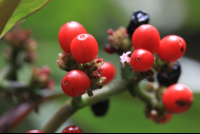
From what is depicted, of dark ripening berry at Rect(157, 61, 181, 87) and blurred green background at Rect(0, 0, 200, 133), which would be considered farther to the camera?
blurred green background at Rect(0, 0, 200, 133)

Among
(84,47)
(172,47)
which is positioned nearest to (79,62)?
(84,47)

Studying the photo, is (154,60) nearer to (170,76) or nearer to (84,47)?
(170,76)

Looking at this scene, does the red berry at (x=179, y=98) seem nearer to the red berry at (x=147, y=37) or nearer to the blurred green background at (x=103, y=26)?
the red berry at (x=147, y=37)

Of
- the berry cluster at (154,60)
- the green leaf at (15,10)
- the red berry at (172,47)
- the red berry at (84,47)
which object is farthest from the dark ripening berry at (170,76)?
the green leaf at (15,10)

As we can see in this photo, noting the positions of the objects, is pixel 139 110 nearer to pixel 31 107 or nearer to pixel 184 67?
pixel 184 67

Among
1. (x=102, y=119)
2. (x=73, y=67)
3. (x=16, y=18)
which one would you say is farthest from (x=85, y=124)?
(x=16, y=18)

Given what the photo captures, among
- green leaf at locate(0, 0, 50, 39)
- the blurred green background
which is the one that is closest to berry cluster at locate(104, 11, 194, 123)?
green leaf at locate(0, 0, 50, 39)

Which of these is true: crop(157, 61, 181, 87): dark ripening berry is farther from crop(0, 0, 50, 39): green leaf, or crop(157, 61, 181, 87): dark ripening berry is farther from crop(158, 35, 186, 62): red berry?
crop(0, 0, 50, 39): green leaf
